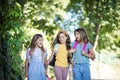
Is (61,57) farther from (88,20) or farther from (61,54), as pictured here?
(88,20)

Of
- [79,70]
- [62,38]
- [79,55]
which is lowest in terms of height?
[79,70]

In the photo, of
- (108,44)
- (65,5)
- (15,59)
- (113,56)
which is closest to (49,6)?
(65,5)

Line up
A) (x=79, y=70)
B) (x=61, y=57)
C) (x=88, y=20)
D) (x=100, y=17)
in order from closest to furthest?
(x=79, y=70) → (x=61, y=57) → (x=100, y=17) → (x=88, y=20)

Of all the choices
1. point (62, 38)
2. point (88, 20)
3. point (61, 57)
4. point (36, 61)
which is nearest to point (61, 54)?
point (61, 57)

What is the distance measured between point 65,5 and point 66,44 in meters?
23.8

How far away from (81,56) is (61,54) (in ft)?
1.48

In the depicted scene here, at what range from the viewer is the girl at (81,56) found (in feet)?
27.8

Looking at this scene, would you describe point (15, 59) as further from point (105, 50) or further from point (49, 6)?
point (105, 50)

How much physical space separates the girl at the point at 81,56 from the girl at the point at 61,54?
0.72 feet

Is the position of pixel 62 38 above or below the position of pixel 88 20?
below

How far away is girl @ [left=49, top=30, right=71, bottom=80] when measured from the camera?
28.2ft

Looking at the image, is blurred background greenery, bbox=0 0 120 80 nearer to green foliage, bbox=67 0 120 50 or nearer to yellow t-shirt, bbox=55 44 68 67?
green foliage, bbox=67 0 120 50

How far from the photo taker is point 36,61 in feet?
28.0

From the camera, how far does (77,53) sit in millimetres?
8516
